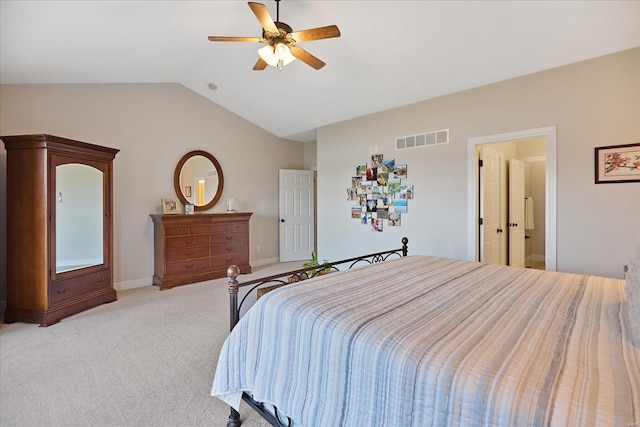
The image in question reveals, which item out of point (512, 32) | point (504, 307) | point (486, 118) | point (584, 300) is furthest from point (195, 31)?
point (584, 300)

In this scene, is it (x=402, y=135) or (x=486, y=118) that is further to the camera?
(x=402, y=135)

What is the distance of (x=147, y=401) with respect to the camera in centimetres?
186

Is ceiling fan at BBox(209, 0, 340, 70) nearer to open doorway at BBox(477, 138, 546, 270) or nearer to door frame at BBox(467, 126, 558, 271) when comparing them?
door frame at BBox(467, 126, 558, 271)

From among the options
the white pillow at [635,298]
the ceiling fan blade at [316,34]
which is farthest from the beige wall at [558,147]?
the ceiling fan blade at [316,34]

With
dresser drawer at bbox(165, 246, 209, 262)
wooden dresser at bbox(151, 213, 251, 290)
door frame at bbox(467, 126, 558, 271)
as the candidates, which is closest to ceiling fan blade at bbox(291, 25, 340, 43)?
door frame at bbox(467, 126, 558, 271)

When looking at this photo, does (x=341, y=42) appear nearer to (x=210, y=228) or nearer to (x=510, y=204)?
(x=210, y=228)

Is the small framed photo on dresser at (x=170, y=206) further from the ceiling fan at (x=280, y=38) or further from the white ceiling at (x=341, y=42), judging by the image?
the ceiling fan at (x=280, y=38)

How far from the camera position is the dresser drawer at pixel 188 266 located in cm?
439

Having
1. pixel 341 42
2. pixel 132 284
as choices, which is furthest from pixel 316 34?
pixel 132 284

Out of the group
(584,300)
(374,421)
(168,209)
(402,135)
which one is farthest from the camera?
(168,209)

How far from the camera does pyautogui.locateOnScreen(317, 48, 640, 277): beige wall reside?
2736mm

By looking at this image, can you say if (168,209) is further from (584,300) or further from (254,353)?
(584,300)

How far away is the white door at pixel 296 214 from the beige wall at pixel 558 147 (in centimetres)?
189

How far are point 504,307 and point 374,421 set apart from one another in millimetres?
808
